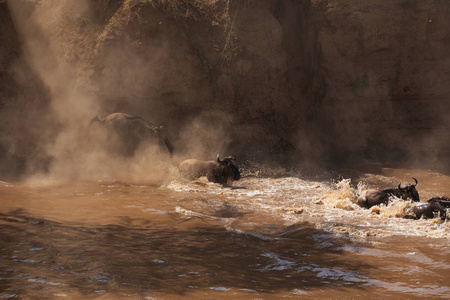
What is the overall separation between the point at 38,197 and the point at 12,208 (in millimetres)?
1160

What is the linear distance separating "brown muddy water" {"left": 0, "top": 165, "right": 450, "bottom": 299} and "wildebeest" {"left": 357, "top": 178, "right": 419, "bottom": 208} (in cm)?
22

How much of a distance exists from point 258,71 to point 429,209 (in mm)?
6949

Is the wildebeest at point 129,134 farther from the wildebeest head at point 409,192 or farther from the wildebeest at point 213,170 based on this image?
the wildebeest head at point 409,192

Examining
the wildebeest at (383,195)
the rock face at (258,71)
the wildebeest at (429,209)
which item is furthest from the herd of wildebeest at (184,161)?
the rock face at (258,71)

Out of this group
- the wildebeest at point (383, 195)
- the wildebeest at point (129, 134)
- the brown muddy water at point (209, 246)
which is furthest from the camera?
the wildebeest at point (129, 134)

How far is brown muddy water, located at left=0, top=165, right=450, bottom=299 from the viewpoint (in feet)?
13.9

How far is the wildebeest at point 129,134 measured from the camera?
1140 centimetres

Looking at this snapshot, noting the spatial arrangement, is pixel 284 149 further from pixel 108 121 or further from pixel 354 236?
pixel 354 236

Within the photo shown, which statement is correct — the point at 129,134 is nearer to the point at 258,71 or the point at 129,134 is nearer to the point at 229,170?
the point at 229,170

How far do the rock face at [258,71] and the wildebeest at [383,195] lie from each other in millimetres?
4429

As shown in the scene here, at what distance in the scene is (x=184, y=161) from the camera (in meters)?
11.0

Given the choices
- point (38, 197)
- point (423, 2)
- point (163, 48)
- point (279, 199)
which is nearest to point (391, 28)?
point (423, 2)

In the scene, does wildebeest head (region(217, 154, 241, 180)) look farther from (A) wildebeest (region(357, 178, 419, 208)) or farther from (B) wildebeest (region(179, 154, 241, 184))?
(A) wildebeest (region(357, 178, 419, 208))

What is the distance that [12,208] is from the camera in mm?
6906
